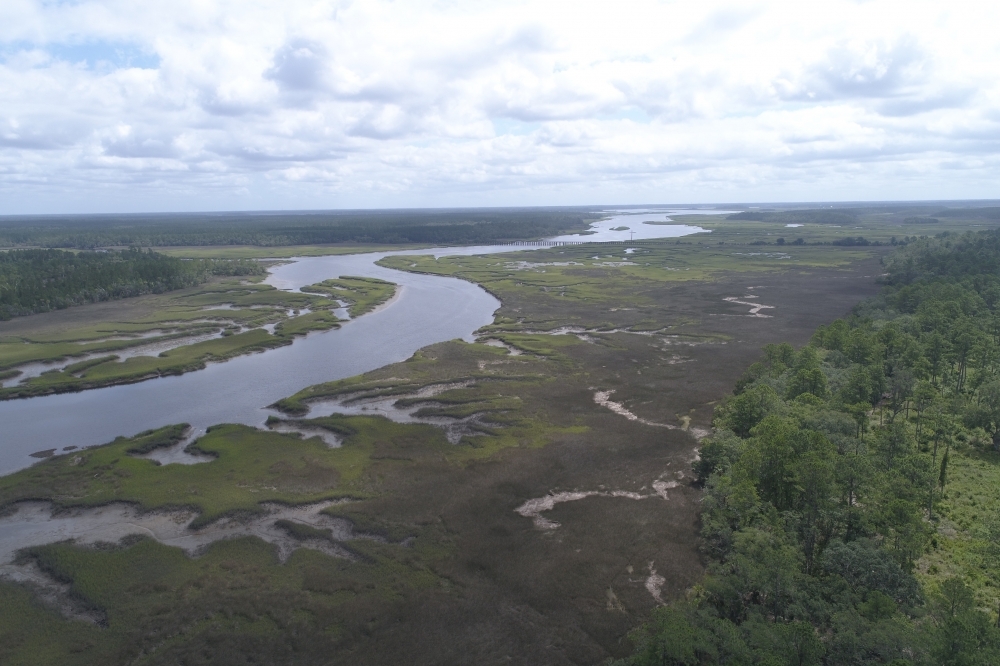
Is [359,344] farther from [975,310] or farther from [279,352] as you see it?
[975,310]

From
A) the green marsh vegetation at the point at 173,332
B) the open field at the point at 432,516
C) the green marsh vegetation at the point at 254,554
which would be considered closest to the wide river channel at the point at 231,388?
the green marsh vegetation at the point at 173,332

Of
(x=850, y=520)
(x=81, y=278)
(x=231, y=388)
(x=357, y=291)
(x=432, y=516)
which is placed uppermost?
(x=81, y=278)

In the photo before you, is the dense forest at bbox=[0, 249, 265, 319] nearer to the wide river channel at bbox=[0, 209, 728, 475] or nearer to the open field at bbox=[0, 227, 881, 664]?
the wide river channel at bbox=[0, 209, 728, 475]

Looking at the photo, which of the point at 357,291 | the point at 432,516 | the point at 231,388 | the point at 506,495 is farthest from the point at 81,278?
the point at 506,495

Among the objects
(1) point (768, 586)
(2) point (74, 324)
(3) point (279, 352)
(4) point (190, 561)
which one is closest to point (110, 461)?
(4) point (190, 561)

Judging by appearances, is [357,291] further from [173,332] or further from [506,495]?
[506,495]

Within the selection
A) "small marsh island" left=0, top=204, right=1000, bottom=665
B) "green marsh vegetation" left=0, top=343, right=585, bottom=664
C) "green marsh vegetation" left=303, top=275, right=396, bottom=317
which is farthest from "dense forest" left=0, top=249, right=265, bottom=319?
"green marsh vegetation" left=0, top=343, right=585, bottom=664

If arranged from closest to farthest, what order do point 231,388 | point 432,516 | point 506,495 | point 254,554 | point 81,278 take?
point 254,554 < point 432,516 < point 506,495 < point 231,388 < point 81,278

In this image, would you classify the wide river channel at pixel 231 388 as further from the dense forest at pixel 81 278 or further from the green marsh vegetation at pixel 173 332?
the dense forest at pixel 81 278
